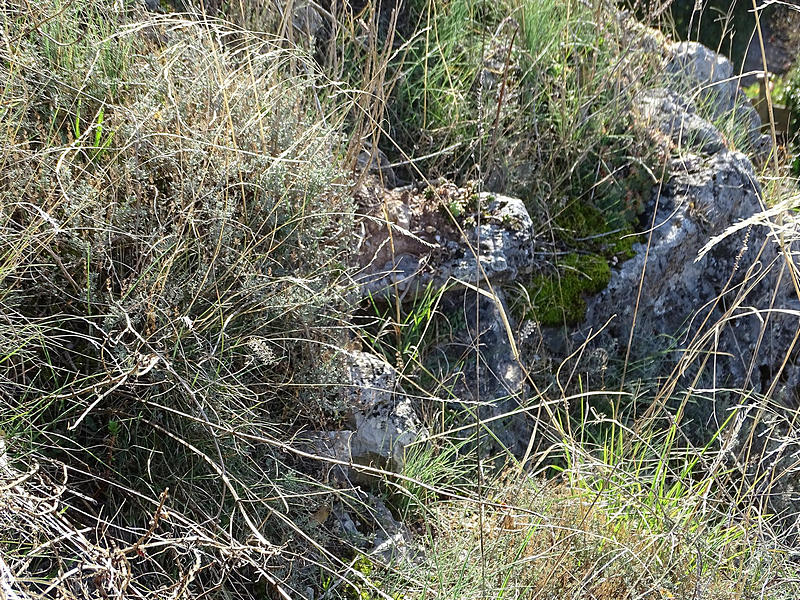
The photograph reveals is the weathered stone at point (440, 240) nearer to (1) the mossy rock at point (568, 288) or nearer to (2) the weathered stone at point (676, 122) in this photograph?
(1) the mossy rock at point (568, 288)

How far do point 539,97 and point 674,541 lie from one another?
2258 mm

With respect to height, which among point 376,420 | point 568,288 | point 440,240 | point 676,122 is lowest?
point 376,420

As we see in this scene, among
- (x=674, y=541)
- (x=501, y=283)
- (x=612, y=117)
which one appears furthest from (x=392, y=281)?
(x=612, y=117)

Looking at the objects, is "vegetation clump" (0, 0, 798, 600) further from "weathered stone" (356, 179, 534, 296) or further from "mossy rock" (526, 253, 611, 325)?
"mossy rock" (526, 253, 611, 325)

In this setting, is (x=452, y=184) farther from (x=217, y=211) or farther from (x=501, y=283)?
(x=217, y=211)

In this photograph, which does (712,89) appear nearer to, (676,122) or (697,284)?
(676,122)

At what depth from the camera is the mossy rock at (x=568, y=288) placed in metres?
3.18

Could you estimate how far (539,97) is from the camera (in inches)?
138

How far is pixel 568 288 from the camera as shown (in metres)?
3.25

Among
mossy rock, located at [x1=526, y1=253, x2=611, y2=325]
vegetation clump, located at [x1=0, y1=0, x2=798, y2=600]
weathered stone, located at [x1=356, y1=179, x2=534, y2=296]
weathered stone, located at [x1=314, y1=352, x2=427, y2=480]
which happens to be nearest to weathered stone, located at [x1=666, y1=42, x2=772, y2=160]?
mossy rock, located at [x1=526, y1=253, x2=611, y2=325]

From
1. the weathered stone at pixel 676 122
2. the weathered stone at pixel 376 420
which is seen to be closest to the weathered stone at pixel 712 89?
the weathered stone at pixel 676 122

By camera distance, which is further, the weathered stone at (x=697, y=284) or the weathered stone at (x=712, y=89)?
the weathered stone at (x=712, y=89)

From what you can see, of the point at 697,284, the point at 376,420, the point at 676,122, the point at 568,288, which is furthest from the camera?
the point at 676,122

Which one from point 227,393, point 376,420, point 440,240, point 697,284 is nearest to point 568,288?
point 440,240
